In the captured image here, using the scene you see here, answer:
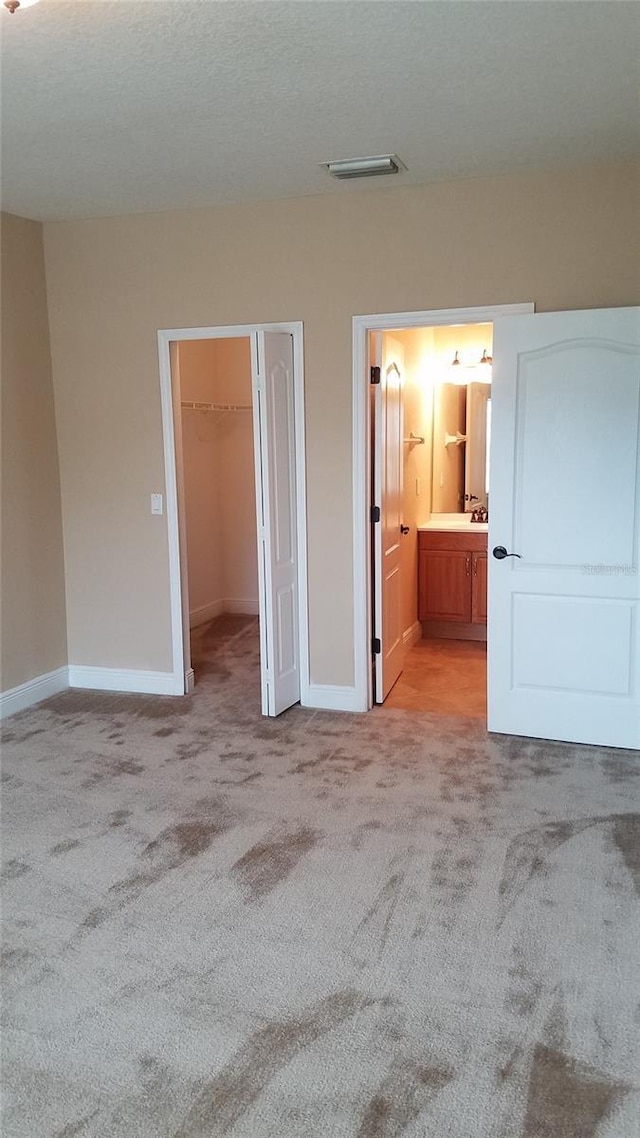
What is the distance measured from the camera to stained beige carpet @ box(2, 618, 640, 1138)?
1.94 meters

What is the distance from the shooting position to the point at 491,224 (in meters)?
4.02

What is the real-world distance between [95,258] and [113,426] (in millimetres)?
992

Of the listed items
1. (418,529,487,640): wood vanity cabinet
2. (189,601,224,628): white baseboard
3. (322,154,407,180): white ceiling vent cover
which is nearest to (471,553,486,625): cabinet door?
(418,529,487,640): wood vanity cabinet

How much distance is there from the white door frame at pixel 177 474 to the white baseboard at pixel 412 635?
1209 mm

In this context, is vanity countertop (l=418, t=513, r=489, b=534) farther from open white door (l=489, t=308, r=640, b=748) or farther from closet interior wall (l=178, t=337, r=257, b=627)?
open white door (l=489, t=308, r=640, b=748)

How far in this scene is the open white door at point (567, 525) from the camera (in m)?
3.79

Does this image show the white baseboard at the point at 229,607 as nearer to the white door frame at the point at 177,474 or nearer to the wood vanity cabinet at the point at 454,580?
the wood vanity cabinet at the point at 454,580

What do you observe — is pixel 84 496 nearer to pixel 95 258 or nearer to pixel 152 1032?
pixel 95 258

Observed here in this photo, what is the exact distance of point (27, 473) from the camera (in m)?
4.81

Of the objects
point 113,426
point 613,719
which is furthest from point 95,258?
point 613,719

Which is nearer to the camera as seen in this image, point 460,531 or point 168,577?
point 168,577

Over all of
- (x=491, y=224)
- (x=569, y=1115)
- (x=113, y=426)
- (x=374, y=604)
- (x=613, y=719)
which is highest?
(x=491, y=224)

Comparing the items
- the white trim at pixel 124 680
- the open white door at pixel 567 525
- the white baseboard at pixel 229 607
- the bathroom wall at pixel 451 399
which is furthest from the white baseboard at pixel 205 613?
the open white door at pixel 567 525

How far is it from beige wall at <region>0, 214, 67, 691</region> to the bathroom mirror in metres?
2.99
